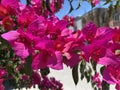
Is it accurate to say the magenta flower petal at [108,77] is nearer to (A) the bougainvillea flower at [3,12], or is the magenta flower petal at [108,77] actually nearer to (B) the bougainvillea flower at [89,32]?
(B) the bougainvillea flower at [89,32]

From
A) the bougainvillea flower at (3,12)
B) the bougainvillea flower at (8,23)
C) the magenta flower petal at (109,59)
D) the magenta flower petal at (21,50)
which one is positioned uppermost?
the bougainvillea flower at (3,12)

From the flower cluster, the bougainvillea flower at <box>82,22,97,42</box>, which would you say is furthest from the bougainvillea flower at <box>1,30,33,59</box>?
the bougainvillea flower at <box>82,22,97,42</box>

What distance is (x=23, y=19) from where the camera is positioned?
3.30 ft

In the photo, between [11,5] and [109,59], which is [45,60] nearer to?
[109,59]

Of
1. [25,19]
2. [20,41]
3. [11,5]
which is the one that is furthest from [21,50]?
[11,5]

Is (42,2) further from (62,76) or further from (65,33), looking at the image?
(62,76)

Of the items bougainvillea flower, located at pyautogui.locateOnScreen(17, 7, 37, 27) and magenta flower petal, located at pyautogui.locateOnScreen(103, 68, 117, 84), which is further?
bougainvillea flower, located at pyautogui.locateOnScreen(17, 7, 37, 27)

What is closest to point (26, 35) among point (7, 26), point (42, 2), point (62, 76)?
point (7, 26)

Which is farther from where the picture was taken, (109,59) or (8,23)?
(8,23)

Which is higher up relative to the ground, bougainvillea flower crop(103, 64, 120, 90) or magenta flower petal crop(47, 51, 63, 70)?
magenta flower petal crop(47, 51, 63, 70)

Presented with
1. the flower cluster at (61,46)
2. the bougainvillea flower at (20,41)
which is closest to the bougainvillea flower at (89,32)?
the flower cluster at (61,46)

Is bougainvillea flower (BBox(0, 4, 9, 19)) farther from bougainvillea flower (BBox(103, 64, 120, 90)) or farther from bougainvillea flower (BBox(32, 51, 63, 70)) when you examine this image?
bougainvillea flower (BBox(103, 64, 120, 90))

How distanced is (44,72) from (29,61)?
0.11 metres

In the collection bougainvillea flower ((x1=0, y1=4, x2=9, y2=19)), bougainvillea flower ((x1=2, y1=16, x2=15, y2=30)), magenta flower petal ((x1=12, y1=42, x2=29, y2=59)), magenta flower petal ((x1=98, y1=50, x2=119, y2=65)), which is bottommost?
magenta flower petal ((x1=98, y1=50, x2=119, y2=65))
